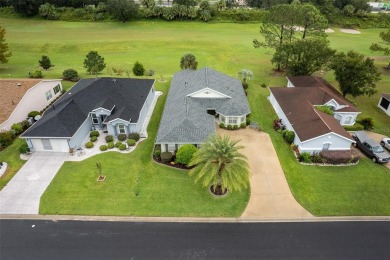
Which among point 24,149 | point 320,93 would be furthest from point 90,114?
point 320,93

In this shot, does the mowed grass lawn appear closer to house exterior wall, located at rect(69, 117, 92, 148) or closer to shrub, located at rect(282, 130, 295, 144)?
shrub, located at rect(282, 130, 295, 144)

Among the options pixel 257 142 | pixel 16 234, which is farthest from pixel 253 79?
pixel 16 234

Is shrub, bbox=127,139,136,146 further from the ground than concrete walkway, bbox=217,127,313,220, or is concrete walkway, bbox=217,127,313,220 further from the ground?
shrub, bbox=127,139,136,146

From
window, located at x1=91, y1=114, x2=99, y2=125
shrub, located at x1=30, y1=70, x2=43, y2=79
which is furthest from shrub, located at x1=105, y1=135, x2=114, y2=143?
shrub, located at x1=30, y1=70, x2=43, y2=79

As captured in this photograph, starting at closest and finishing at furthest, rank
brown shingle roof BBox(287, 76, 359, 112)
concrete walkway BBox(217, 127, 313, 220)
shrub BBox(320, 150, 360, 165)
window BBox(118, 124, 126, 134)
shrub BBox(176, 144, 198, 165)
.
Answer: concrete walkway BBox(217, 127, 313, 220), shrub BBox(176, 144, 198, 165), shrub BBox(320, 150, 360, 165), window BBox(118, 124, 126, 134), brown shingle roof BBox(287, 76, 359, 112)

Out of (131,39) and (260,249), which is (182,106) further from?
(131,39)

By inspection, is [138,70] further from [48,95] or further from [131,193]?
[131,193]

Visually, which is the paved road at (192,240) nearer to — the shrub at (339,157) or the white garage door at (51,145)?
the shrub at (339,157)

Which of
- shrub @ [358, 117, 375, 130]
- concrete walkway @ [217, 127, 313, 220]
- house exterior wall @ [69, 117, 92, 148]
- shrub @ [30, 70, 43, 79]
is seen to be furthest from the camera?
shrub @ [30, 70, 43, 79]
